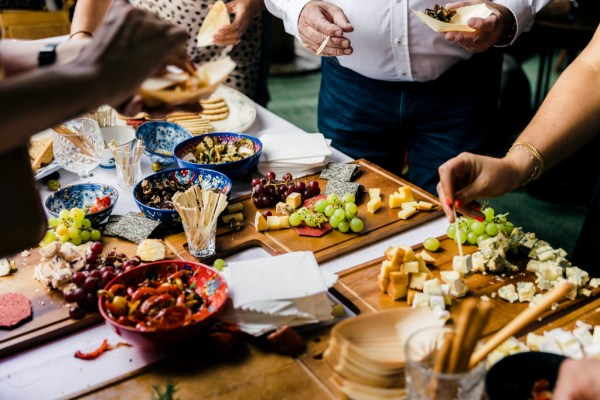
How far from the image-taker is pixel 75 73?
0.86m

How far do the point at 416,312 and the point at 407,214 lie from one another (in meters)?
0.58

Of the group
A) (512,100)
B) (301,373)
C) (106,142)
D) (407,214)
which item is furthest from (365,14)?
(512,100)

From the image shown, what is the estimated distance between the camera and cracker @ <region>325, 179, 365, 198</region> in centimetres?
187

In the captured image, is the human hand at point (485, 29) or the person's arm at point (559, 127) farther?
the human hand at point (485, 29)

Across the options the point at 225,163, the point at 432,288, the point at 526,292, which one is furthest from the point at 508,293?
the point at 225,163

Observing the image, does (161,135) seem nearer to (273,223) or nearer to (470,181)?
(273,223)

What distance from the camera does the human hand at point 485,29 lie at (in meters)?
1.82

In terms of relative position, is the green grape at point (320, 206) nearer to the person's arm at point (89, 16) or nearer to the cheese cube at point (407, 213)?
the cheese cube at point (407, 213)

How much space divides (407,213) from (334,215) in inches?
8.8

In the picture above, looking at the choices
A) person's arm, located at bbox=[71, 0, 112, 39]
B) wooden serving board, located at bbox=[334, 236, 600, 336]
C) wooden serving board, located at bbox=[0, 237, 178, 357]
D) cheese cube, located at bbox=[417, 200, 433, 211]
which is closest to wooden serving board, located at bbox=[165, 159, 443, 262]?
cheese cube, located at bbox=[417, 200, 433, 211]

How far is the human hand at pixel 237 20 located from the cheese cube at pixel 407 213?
1050 millimetres

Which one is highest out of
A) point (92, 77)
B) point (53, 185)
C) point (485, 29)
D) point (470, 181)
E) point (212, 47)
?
point (92, 77)

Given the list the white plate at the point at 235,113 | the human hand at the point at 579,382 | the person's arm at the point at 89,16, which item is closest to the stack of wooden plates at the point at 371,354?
the human hand at the point at 579,382

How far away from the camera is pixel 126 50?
93cm
